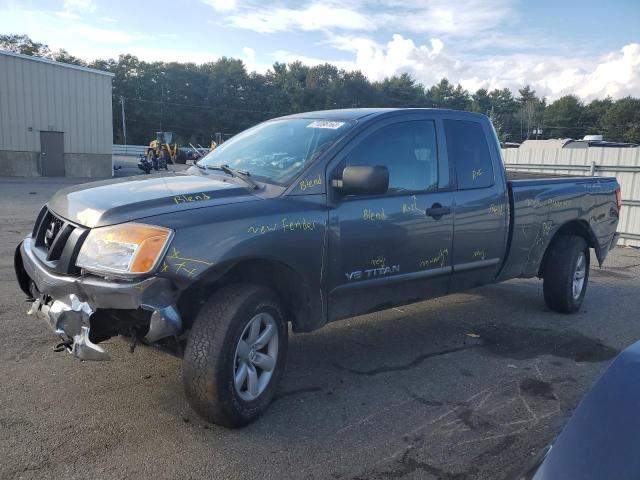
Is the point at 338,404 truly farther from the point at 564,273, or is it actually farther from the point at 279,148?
the point at 564,273

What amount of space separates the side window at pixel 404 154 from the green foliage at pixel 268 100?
64494 mm

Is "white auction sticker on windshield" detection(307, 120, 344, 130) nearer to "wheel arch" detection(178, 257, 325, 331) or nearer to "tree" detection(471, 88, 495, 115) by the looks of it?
"wheel arch" detection(178, 257, 325, 331)

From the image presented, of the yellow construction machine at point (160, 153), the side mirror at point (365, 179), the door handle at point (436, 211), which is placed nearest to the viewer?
the side mirror at point (365, 179)

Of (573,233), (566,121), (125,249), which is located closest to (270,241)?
(125,249)

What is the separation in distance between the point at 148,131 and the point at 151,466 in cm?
7746

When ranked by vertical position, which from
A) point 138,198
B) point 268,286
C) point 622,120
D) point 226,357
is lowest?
point 226,357

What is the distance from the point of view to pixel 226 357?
3117 millimetres

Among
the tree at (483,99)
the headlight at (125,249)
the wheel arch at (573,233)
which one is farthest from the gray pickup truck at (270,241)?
the tree at (483,99)

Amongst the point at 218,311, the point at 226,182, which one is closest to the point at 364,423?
the point at 218,311

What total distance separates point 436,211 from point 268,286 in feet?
5.24

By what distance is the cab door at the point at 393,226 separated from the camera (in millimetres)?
3857

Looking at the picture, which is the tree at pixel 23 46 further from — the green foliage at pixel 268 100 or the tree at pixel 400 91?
the tree at pixel 400 91

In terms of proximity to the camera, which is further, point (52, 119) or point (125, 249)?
point (52, 119)

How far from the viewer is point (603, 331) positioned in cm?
557
